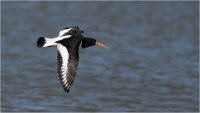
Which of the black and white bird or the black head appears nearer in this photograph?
the black and white bird

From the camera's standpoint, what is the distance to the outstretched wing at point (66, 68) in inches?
318

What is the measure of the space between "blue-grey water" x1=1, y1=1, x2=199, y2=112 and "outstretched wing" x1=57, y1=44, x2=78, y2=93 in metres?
3.81

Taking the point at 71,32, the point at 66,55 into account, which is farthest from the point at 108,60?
the point at 66,55

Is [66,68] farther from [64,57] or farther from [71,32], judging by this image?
[71,32]

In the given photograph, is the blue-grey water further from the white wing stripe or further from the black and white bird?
the white wing stripe

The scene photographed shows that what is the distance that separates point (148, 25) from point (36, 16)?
4.09m

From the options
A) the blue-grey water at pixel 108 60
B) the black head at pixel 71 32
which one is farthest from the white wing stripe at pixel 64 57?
the blue-grey water at pixel 108 60

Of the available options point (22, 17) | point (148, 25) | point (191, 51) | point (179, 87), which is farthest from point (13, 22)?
point (179, 87)

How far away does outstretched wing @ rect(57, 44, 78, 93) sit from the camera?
26.5 feet

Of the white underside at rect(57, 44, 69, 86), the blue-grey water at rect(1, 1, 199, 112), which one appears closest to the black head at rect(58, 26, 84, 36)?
the white underside at rect(57, 44, 69, 86)

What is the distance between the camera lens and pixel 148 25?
66.7ft

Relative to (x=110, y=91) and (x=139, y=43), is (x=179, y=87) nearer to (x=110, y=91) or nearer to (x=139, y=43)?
(x=110, y=91)

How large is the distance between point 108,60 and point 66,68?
24.9ft


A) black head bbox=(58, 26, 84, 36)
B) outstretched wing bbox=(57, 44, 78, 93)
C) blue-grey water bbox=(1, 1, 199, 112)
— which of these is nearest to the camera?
outstretched wing bbox=(57, 44, 78, 93)
